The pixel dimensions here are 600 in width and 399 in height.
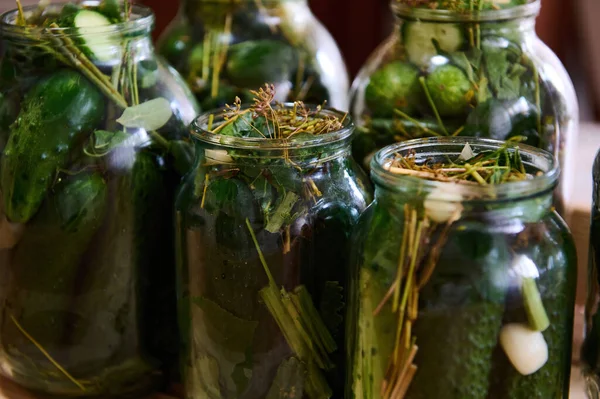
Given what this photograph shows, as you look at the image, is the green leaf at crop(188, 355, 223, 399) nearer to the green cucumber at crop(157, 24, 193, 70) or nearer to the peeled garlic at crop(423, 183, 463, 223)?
the peeled garlic at crop(423, 183, 463, 223)

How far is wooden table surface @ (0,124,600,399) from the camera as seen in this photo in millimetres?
759

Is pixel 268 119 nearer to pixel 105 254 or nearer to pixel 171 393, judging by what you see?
pixel 105 254

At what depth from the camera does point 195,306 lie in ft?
2.11

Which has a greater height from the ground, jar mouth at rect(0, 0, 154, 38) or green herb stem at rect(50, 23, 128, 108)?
jar mouth at rect(0, 0, 154, 38)

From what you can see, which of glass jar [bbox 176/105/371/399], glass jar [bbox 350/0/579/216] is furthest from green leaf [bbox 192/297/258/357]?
glass jar [bbox 350/0/579/216]

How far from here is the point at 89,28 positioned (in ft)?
2.25

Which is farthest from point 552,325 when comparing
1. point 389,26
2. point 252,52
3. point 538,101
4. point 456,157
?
point 389,26

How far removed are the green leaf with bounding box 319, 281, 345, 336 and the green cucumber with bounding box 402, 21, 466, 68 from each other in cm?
23

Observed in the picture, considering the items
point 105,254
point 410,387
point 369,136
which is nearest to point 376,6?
point 369,136

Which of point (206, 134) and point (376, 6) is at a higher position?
point (206, 134)

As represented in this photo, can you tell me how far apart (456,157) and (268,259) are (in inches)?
6.3

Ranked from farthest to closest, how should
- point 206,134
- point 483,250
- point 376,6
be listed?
point 376,6, point 206,134, point 483,250

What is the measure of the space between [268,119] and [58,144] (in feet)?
0.56

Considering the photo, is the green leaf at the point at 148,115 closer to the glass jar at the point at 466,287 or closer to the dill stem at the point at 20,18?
the dill stem at the point at 20,18
